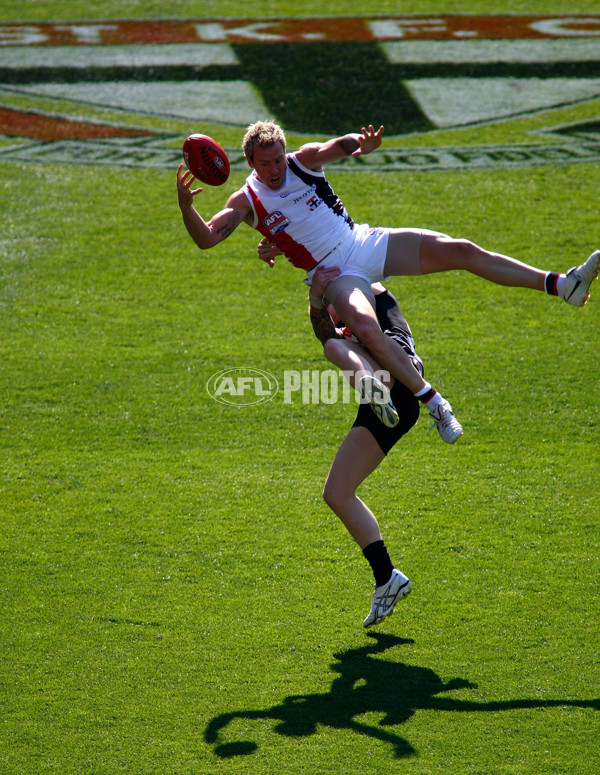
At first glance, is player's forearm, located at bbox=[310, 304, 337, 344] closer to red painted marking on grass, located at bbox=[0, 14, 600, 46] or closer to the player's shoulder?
the player's shoulder

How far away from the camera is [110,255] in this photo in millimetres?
11492

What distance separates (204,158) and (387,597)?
10.3 feet

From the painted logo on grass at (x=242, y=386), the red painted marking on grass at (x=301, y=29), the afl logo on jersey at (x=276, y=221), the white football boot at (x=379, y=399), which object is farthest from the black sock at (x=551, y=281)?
the red painted marking on grass at (x=301, y=29)

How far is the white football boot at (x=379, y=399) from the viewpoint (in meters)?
5.64

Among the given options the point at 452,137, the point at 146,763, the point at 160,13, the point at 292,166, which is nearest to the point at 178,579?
the point at 146,763

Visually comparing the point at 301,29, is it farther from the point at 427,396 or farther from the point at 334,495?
the point at 334,495

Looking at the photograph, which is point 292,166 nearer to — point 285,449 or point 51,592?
point 285,449

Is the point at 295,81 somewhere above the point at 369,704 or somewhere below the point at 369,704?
above

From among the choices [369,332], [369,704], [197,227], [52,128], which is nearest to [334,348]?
[369,332]

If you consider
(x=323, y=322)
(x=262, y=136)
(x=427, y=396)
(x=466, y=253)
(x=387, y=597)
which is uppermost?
(x=262, y=136)

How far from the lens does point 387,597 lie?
5.71m

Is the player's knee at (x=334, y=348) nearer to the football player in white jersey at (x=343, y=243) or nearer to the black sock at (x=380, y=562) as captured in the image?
the football player in white jersey at (x=343, y=243)

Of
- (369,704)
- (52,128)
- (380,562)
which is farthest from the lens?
(52,128)

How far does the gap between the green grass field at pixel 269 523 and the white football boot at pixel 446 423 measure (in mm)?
1019
